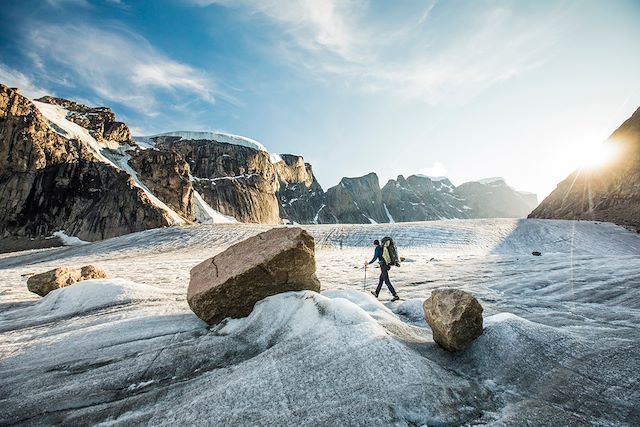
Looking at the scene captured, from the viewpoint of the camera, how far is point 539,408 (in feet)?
9.94

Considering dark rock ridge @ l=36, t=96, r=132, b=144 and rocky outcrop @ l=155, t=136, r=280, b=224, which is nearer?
dark rock ridge @ l=36, t=96, r=132, b=144

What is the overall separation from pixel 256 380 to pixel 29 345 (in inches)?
163

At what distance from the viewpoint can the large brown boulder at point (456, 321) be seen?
13.1 ft

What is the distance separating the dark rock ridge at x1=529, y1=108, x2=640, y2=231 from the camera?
126 ft

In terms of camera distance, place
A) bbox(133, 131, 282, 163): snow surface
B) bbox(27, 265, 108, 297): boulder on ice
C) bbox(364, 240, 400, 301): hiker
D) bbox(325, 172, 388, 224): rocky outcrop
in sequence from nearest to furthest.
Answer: bbox(27, 265, 108, 297): boulder on ice → bbox(364, 240, 400, 301): hiker → bbox(133, 131, 282, 163): snow surface → bbox(325, 172, 388, 224): rocky outcrop

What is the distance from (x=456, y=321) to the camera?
13.1ft

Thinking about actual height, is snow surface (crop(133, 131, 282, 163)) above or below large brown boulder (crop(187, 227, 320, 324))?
above

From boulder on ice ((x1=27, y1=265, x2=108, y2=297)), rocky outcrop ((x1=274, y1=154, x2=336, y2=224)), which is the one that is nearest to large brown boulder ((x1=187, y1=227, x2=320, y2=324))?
boulder on ice ((x1=27, y1=265, x2=108, y2=297))

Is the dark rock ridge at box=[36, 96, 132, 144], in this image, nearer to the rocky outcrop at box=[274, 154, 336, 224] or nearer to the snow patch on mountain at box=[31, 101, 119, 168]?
the snow patch on mountain at box=[31, 101, 119, 168]

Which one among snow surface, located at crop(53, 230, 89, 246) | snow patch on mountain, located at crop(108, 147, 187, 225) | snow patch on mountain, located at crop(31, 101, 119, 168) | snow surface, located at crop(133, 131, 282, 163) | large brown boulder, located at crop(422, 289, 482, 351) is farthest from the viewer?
snow surface, located at crop(133, 131, 282, 163)

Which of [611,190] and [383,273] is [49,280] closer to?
[383,273]

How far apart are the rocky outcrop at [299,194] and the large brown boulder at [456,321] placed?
417ft

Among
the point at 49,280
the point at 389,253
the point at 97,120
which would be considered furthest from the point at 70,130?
the point at 389,253

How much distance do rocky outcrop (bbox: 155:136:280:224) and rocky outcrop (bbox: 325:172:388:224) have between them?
197 ft
